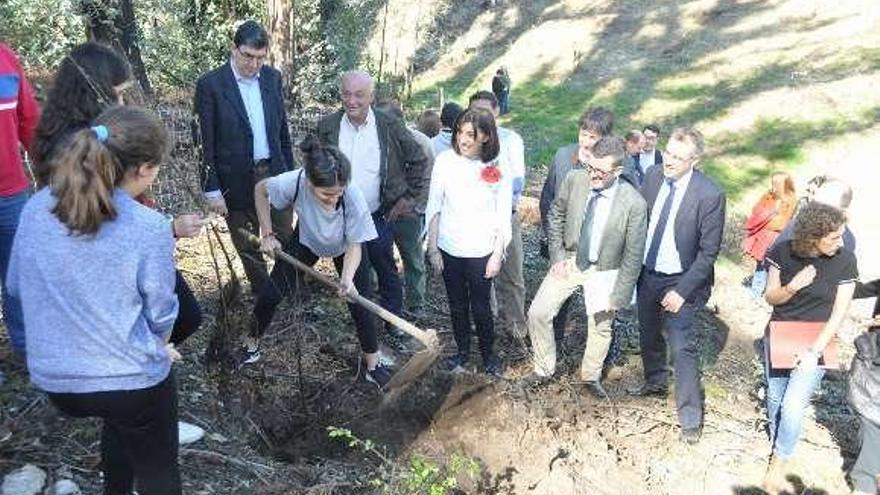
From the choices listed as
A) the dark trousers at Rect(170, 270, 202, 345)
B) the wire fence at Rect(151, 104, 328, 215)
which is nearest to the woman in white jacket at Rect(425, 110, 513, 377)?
the wire fence at Rect(151, 104, 328, 215)

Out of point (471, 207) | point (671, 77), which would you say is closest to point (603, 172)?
point (471, 207)

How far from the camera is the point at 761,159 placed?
11266mm

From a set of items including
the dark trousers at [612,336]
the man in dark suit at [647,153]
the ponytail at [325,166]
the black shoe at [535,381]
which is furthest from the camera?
the man in dark suit at [647,153]

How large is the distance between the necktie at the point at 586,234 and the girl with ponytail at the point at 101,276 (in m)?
2.71

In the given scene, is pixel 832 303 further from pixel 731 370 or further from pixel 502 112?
pixel 502 112

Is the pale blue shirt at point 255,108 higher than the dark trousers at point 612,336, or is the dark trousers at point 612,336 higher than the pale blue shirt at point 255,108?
the pale blue shirt at point 255,108

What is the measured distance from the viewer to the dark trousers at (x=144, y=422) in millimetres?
2305

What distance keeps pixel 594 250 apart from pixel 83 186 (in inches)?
120

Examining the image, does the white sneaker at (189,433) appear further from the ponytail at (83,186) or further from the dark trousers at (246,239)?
the ponytail at (83,186)

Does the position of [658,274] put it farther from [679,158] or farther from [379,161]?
[379,161]

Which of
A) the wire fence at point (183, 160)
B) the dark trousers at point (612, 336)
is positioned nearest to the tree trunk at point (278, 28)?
the wire fence at point (183, 160)

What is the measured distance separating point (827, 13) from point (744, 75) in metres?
3.79

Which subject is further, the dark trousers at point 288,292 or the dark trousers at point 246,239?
the dark trousers at point 246,239

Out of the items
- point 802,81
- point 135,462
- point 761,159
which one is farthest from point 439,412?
point 802,81
